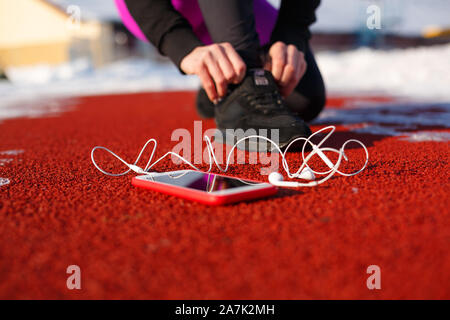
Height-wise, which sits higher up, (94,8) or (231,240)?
(94,8)

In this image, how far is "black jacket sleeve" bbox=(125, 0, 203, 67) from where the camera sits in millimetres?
1312

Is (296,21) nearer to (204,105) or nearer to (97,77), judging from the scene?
(204,105)

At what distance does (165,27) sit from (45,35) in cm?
967

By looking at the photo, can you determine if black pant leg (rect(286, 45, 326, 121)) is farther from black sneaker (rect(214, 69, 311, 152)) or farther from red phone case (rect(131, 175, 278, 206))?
red phone case (rect(131, 175, 278, 206))

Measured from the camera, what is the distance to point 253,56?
130cm

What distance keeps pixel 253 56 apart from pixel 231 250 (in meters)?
0.94

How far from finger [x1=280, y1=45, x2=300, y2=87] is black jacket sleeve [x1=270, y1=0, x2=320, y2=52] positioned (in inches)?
7.9

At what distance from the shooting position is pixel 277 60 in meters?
1.27

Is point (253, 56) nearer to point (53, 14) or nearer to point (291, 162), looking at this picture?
point (291, 162)

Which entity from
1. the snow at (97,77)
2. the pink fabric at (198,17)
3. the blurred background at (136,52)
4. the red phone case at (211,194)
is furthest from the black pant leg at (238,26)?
the snow at (97,77)

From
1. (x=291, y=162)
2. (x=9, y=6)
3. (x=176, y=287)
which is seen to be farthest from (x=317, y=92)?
(x=9, y=6)

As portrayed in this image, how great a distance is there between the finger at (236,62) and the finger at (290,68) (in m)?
0.17

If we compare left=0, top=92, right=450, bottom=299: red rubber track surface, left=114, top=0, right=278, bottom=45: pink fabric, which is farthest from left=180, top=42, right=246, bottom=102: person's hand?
left=114, top=0, right=278, bottom=45: pink fabric

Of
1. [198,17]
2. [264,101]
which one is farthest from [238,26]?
[198,17]
